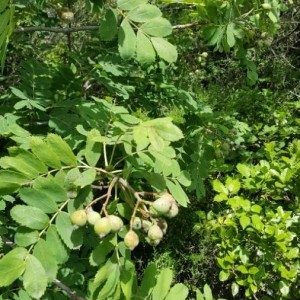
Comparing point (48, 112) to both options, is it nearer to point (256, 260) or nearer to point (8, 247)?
point (8, 247)

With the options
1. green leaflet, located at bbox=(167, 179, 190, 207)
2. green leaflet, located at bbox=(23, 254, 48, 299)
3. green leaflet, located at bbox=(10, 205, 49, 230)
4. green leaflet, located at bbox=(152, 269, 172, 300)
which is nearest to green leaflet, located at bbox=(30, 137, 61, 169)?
green leaflet, located at bbox=(10, 205, 49, 230)

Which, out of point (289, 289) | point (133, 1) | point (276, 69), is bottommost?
point (289, 289)

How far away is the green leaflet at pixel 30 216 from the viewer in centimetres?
108

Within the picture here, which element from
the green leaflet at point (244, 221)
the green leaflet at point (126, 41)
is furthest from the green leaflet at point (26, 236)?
the green leaflet at point (244, 221)

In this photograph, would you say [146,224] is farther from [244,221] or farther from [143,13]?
[244,221]

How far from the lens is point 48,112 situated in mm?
1833

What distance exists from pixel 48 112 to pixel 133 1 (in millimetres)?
656

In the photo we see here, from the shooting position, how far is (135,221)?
3.54 ft

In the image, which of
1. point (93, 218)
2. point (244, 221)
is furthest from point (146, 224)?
point (244, 221)

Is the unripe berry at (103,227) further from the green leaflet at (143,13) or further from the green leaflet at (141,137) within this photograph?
the green leaflet at (143,13)

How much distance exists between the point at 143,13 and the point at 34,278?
775 mm

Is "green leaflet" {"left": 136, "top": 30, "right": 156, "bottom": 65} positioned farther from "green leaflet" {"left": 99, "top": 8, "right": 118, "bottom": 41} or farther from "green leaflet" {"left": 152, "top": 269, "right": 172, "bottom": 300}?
"green leaflet" {"left": 152, "top": 269, "right": 172, "bottom": 300}

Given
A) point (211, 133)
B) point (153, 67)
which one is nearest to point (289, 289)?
point (211, 133)

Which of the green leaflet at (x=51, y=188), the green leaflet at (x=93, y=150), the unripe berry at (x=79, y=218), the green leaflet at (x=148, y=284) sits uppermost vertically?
the green leaflet at (x=93, y=150)
